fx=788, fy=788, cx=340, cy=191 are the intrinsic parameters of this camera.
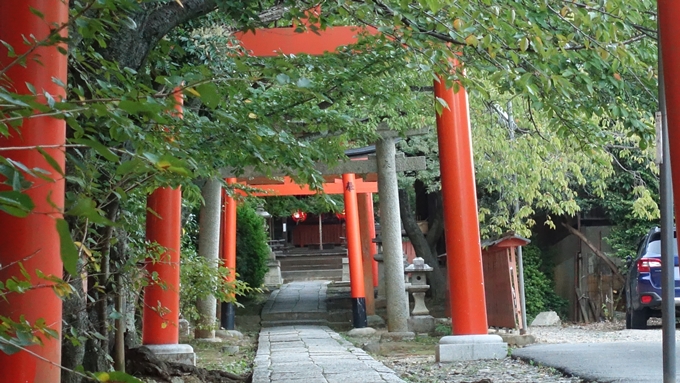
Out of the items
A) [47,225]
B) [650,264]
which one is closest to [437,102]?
[47,225]

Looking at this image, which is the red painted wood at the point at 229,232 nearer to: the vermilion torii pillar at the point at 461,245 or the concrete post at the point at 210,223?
the concrete post at the point at 210,223

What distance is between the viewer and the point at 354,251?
17484mm

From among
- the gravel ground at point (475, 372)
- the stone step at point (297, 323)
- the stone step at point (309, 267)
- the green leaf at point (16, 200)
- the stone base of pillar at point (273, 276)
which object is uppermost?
the stone step at point (309, 267)

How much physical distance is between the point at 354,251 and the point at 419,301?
8.61 feet

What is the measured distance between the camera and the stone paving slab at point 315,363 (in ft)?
22.7

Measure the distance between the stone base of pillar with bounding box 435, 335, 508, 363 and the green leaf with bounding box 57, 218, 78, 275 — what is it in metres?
7.18

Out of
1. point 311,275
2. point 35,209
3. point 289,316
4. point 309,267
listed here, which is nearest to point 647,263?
point 289,316

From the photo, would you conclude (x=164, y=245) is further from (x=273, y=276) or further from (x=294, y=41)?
(x=273, y=276)

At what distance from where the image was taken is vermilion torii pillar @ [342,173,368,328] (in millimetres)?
16906

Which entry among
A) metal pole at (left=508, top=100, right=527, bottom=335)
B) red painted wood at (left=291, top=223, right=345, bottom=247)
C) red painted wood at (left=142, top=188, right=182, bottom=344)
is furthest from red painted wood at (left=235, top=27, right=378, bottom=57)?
red painted wood at (left=291, top=223, right=345, bottom=247)

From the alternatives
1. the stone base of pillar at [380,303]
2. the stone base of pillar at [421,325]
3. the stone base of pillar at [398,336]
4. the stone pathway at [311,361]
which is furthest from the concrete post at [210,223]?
the stone base of pillar at [380,303]

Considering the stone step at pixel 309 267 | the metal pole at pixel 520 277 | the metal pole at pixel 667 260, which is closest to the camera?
the metal pole at pixel 667 260

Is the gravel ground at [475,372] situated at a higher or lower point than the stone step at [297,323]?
lower

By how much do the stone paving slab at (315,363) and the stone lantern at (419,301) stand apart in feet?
7.45
